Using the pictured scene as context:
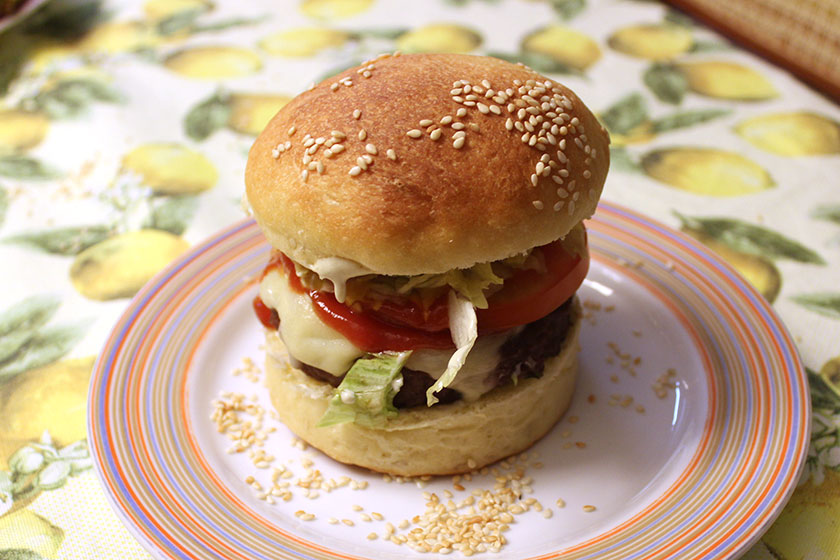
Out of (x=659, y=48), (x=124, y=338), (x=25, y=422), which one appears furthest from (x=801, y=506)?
(x=659, y=48)

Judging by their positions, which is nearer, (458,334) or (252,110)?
(458,334)

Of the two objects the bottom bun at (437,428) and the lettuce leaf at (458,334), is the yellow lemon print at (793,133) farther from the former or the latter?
the lettuce leaf at (458,334)

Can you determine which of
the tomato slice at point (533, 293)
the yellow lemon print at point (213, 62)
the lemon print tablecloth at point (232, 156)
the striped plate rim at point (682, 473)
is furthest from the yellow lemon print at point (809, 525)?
the yellow lemon print at point (213, 62)

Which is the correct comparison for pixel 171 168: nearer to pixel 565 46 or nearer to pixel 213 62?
pixel 213 62

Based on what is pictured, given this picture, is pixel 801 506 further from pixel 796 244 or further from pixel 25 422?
pixel 25 422

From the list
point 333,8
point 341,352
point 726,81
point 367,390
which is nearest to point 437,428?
point 367,390

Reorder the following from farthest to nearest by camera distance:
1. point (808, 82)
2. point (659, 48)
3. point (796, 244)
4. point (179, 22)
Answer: point (179, 22) → point (659, 48) → point (808, 82) → point (796, 244)

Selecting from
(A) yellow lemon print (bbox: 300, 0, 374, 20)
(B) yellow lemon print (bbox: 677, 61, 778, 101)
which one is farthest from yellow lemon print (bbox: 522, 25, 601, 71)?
(A) yellow lemon print (bbox: 300, 0, 374, 20)
